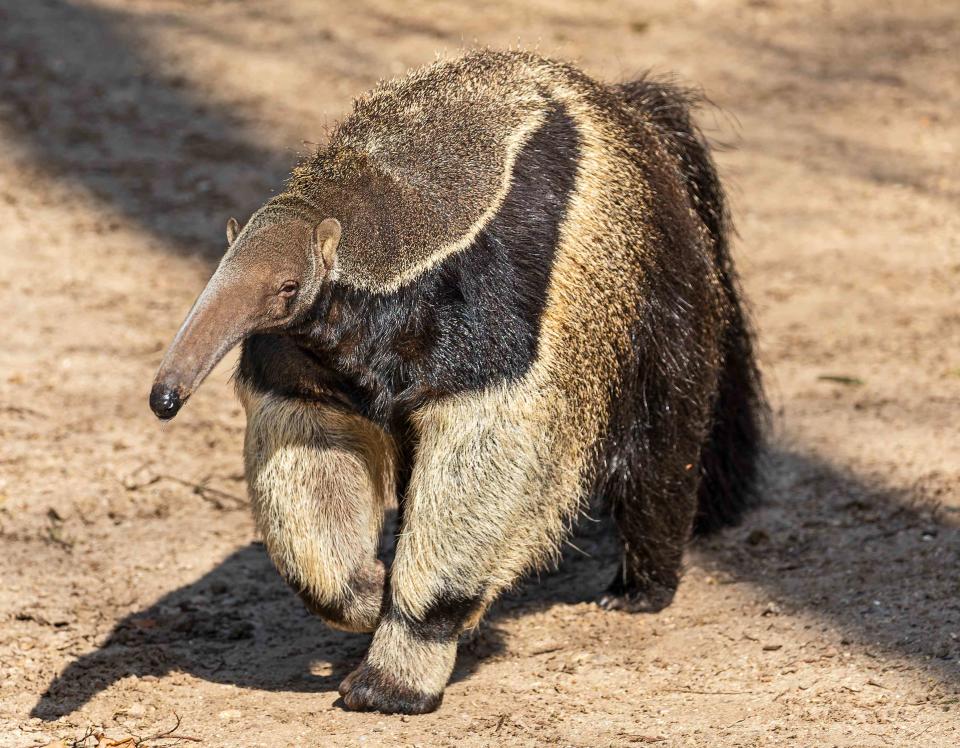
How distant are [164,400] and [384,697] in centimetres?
158

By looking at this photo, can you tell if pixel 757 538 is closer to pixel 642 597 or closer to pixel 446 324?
pixel 642 597

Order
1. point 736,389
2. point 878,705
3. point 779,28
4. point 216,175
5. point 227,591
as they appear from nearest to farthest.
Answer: point 878,705
point 227,591
point 736,389
point 216,175
point 779,28

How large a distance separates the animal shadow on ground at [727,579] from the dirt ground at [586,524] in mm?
17

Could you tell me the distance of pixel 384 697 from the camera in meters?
4.88

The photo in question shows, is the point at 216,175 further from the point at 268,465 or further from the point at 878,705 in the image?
the point at 878,705

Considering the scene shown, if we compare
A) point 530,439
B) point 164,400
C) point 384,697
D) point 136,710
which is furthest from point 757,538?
point 164,400

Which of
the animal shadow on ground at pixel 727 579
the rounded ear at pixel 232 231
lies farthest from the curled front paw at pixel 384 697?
the rounded ear at pixel 232 231

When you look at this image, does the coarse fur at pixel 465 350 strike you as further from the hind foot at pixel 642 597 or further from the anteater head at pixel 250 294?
the hind foot at pixel 642 597

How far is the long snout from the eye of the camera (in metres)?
3.88

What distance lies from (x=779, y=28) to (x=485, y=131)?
27.3 ft

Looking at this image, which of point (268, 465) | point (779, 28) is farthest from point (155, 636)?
point (779, 28)

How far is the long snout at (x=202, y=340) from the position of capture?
153 inches

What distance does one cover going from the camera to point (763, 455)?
7047mm

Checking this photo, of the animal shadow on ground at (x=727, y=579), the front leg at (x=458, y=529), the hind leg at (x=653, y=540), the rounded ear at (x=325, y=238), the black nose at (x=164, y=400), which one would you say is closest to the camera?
the black nose at (x=164, y=400)
